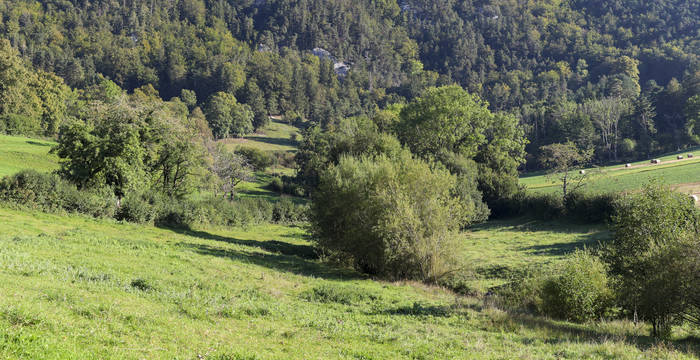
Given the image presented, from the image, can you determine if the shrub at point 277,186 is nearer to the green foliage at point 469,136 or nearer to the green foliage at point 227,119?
the green foliage at point 469,136

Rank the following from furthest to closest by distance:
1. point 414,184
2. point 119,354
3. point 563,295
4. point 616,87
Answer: point 616,87
point 414,184
point 563,295
point 119,354

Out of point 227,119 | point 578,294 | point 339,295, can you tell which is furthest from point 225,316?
point 227,119

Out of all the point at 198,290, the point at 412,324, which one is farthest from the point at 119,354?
the point at 412,324

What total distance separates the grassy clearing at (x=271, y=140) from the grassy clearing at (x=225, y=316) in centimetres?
12212

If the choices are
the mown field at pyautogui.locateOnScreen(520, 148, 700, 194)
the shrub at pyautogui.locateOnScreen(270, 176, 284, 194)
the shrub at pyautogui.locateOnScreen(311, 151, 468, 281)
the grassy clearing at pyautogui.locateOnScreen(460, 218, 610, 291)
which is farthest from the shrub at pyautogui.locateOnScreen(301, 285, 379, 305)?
the shrub at pyautogui.locateOnScreen(270, 176, 284, 194)

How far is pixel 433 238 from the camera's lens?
93.8ft

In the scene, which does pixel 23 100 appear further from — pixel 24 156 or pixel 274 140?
pixel 274 140

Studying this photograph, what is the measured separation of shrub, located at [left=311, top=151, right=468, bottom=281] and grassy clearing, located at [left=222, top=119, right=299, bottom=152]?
364 feet

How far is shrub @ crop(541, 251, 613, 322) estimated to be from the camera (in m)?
21.1

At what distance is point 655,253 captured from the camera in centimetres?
1767

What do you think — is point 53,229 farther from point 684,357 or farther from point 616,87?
point 616,87

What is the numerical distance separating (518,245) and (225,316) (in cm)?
3933

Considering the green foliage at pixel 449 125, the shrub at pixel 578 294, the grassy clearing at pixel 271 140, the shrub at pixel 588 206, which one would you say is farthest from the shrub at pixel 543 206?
the grassy clearing at pixel 271 140

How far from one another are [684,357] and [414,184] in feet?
62.4
